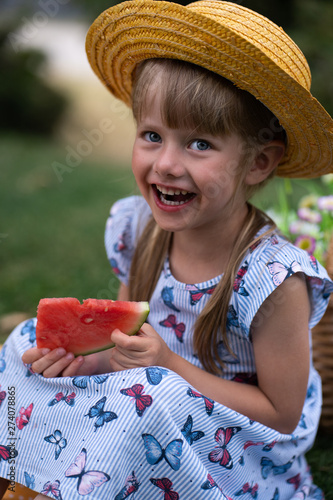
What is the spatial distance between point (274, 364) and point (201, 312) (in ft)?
0.98

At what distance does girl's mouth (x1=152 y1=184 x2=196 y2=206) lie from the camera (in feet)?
5.77

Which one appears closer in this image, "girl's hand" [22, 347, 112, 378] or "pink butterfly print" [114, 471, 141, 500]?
"pink butterfly print" [114, 471, 141, 500]

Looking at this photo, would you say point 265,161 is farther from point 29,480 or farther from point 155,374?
point 29,480

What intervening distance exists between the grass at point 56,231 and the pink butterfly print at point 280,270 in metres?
0.96

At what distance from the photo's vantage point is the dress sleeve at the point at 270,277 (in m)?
1.71

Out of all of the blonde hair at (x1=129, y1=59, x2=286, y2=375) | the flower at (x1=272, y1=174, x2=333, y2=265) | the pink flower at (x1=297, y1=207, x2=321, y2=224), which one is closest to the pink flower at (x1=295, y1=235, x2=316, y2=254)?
the flower at (x1=272, y1=174, x2=333, y2=265)

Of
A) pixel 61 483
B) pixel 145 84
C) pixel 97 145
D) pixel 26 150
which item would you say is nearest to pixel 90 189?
pixel 26 150

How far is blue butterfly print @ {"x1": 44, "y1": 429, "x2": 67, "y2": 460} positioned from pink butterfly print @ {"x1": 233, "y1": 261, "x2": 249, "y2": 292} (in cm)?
72

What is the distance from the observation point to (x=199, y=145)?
1.69 metres

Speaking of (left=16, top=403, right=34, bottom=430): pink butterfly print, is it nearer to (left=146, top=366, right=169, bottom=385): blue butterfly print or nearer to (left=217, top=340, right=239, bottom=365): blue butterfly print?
(left=146, top=366, right=169, bottom=385): blue butterfly print

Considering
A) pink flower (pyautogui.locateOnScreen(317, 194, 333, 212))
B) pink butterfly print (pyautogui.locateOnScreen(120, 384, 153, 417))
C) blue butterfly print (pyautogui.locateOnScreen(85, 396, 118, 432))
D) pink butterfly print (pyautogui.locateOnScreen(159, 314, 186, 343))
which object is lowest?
blue butterfly print (pyautogui.locateOnScreen(85, 396, 118, 432))

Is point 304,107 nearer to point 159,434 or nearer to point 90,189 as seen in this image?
point 159,434

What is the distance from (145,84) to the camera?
1740 mm

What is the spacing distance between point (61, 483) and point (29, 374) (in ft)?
1.41
